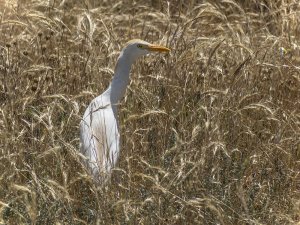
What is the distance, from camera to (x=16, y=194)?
16.3 feet

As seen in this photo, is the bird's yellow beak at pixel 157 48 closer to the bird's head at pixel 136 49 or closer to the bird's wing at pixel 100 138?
the bird's head at pixel 136 49

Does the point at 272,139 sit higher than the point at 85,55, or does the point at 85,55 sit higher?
the point at 85,55

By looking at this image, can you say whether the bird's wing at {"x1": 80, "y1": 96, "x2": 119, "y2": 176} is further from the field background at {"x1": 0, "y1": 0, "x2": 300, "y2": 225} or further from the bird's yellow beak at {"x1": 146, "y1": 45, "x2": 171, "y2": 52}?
the bird's yellow beak at {"x1": 146, "y1": 45, "x2": 171, "y2": 52}

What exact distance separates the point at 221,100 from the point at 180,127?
12.2 inches

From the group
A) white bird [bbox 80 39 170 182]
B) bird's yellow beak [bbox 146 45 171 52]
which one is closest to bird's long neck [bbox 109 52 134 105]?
white bird [bbox 80 39 170 182]

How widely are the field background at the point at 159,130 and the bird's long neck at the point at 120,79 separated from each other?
0.32 feet

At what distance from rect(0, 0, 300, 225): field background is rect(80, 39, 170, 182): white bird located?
0.08m

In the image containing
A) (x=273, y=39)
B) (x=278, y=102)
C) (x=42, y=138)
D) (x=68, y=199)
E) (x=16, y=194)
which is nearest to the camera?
(x=68, y=199)

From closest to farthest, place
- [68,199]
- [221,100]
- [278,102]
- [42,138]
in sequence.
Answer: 1. [68,199]
2. [42,138]
3. [221,100]
4. [278,102]

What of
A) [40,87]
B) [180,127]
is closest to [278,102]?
[180,127]

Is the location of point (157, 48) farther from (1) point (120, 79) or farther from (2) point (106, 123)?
(2) point (106, 123)

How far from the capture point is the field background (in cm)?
486

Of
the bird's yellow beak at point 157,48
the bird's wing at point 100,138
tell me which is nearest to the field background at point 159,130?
the bird's wing at point 100,138

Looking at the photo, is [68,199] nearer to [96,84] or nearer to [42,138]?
[42,138]
